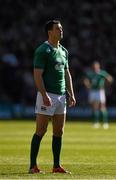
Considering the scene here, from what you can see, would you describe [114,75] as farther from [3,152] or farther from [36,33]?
[3,152]

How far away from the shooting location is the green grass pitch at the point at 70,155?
1429cm

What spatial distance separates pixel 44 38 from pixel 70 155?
2883 cm

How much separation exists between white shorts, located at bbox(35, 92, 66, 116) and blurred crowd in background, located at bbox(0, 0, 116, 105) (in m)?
30.3

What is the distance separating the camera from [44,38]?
156ft

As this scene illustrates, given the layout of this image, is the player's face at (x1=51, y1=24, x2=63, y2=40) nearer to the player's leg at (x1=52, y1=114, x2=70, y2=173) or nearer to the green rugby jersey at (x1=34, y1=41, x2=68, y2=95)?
the green rugby jersey at (x1=34, y1=41, x2=68, y2=95)

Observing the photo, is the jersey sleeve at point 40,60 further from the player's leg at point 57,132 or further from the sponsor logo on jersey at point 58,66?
the player's leg at point 57,132

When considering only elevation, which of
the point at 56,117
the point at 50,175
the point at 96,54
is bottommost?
the point at 50,175

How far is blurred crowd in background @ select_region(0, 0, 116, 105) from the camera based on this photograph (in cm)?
4594

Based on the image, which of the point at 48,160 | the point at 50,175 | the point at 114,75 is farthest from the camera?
the point at 114,75

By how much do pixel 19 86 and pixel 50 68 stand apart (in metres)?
31.3

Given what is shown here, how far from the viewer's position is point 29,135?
89.8 ft

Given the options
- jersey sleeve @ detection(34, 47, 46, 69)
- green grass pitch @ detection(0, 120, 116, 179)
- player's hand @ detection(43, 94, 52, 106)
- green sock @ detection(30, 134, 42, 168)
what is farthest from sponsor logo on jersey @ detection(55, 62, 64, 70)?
green grass pitch @ detection(0, 120, 116, 179)

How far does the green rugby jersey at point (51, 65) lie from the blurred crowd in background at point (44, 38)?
99.5 feet

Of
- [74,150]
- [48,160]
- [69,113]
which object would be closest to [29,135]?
[74,150]
